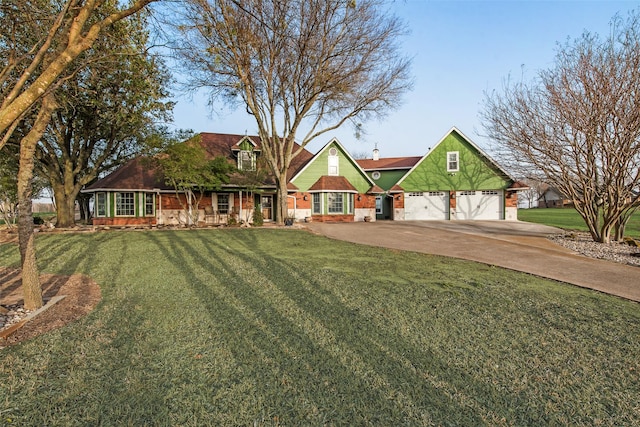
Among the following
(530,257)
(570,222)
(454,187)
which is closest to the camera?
(530,257)

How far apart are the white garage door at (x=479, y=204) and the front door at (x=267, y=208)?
49.6 ft

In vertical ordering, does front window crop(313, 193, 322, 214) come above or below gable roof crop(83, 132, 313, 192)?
below

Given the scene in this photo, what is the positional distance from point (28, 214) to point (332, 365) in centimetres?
546

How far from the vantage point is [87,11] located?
14.7 feet

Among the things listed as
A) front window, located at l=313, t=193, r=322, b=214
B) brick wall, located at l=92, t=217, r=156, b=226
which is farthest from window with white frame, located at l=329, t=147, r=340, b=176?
brick wall, located at l=92, t=217, r=156, b=226

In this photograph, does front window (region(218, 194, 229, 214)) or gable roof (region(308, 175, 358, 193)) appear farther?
gable roof (region(308, 175, 358, 193))

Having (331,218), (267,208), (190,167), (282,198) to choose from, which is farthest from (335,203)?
(190,167)

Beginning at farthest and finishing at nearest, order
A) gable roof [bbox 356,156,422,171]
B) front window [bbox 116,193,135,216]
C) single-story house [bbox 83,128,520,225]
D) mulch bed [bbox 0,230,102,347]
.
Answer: gable roof [bbox 356,156,422,171] < single-story house [bbox 83,128,520,225] < front window [bbox 116,193,135,216] < mulch bed [bbox 0,230,102,347]

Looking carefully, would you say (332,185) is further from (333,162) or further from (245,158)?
(245,158)

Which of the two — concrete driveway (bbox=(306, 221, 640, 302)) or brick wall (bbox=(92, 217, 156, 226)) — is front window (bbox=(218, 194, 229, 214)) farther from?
concrete driveway (bbox=(306, 221, 640, 302))

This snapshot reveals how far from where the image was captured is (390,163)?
32.7 metres

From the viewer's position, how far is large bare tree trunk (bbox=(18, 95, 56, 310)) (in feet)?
17.1

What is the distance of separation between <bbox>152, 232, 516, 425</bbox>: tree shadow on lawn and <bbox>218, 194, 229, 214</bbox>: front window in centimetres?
1777

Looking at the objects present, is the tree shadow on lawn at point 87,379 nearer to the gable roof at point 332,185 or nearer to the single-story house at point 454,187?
the gable roof at point 332,185
